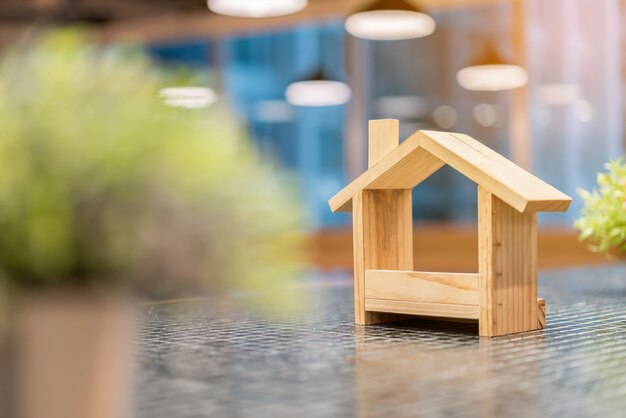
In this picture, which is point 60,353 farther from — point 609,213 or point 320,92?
point 320,92

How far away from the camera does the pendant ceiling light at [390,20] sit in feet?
18.7

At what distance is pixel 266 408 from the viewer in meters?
1.09

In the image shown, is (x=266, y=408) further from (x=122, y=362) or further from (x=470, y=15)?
(x=470, y=15)

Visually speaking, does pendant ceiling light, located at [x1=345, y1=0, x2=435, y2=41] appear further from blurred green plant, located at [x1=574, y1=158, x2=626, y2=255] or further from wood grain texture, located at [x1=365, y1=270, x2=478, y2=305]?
wood grain texture, located at [x1=365, y1=270, x2=478, y2=305]

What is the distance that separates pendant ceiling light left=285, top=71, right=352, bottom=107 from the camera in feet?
30.4

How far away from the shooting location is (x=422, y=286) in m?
2.07

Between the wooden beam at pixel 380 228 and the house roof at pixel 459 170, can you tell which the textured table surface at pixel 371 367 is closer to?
the wooden beam at pixel 380 228

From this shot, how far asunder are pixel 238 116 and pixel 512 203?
1.27 meters

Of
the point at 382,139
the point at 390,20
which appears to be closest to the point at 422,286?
the point at 382,139

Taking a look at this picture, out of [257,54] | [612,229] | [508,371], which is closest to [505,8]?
[257,54]

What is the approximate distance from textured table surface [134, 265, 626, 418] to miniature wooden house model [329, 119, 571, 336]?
61mm

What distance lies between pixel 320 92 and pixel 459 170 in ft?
25.3

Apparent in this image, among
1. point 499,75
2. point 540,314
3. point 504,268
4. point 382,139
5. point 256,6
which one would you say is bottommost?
point 540,314

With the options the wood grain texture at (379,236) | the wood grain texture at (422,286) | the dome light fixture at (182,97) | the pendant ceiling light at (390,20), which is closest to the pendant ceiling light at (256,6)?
the pendant ceiling light at (390,20)
